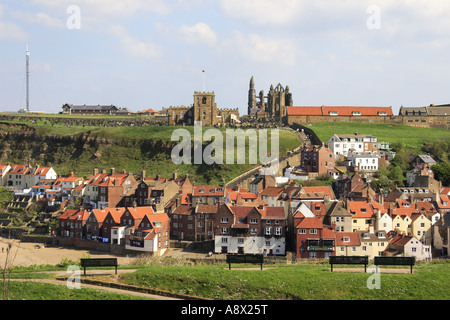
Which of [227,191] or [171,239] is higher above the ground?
[227,191]

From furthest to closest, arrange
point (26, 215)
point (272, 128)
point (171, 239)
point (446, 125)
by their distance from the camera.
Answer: point (446, 125) < point (272, 128) < point (26, 215) < point (171, 239)

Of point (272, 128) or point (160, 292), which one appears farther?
point (272, 128)

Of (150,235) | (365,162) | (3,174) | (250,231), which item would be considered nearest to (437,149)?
(365,162)

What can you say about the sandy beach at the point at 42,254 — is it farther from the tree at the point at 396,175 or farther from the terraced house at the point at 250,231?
the tree at the point at 396,175

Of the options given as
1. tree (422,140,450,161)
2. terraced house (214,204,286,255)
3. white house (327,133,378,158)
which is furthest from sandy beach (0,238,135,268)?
tree (422,140,450,161)

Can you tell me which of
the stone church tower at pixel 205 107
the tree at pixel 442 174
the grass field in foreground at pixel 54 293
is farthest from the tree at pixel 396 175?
the grass field in foreground at pixel 54 293

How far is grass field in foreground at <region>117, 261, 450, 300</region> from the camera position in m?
28.3

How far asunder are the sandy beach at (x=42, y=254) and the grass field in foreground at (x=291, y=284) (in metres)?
18.5

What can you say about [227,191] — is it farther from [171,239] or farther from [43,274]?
[43,274]

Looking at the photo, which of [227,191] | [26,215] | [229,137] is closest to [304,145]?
[229,137]

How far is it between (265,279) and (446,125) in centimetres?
9132

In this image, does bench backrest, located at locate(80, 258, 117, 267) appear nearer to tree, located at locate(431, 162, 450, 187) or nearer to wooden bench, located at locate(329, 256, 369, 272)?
wooden bench, located at locate(329, 256, 369, 272)

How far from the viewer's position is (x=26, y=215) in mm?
69688
